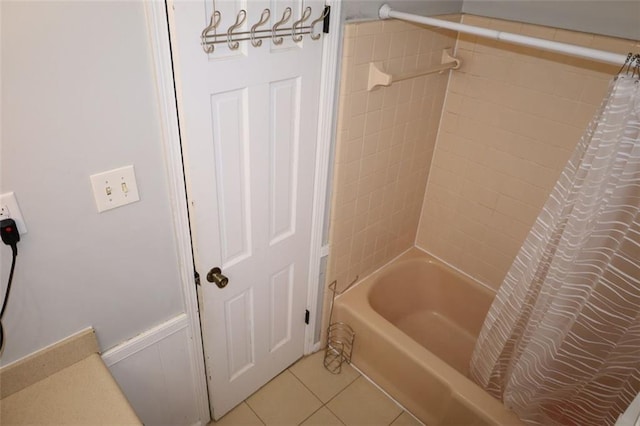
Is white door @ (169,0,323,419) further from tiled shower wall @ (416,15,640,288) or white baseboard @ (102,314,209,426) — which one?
tiled shower wall @ (416,15,640,288)

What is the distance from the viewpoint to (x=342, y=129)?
5.32 ft

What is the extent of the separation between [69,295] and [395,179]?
145cm

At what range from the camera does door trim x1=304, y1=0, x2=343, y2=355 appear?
1.41 meters

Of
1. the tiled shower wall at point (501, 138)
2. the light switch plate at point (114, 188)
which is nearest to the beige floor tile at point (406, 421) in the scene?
the tiled shower wall at point (501, 138)

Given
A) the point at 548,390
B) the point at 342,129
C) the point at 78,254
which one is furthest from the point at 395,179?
the point at 78,254

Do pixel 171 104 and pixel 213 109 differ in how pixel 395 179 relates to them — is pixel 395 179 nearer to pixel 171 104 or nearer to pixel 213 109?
pixel 213 109

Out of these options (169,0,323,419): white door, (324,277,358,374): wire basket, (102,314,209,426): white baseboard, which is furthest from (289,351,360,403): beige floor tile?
(102,314,209,426): white baseboard

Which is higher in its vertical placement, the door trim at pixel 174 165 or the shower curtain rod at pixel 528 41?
the shower curtain rod at pixel 528 41

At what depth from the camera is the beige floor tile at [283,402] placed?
194cm

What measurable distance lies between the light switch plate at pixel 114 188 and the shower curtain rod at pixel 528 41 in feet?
3.42

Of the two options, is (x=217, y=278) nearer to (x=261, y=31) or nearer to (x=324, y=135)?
(x=324, y=135)

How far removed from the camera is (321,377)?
214 cm

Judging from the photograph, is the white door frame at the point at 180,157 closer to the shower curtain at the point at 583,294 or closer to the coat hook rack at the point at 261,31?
the coat hook rack at the point at 261,31

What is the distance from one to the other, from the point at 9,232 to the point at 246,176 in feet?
2.20
